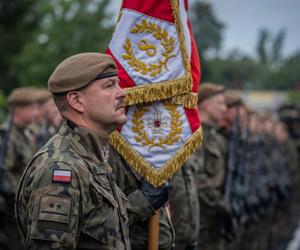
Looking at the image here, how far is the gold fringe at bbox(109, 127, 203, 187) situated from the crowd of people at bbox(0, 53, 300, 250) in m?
0.06

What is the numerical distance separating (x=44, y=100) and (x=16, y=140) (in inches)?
29.1

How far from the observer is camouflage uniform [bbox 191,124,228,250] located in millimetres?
5777

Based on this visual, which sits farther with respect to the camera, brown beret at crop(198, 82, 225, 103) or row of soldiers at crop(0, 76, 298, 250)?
brown beret at crop(198, 82, 225, 103)

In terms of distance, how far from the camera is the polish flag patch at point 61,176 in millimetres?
2486

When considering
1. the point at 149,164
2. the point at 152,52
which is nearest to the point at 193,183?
the point at 149,164

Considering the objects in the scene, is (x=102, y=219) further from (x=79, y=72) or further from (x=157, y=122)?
(x=157, y=122)

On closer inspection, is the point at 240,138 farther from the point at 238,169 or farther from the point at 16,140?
the point at 16,140

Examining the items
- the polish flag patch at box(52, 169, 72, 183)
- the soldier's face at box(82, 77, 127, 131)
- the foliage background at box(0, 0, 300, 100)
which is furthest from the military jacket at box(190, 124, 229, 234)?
the foliage background at box(0, 0, 300, 100)

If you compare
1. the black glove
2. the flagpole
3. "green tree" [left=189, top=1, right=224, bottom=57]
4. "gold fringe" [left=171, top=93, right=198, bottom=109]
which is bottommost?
"green tree" [left=189, top=1, right=224, bottom=57]

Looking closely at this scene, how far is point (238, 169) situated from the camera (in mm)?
7625

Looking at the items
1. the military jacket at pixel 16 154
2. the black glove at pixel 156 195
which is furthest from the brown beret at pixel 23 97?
the black glove at pixel 156 195

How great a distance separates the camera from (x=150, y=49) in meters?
3.78

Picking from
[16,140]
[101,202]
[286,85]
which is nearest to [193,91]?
[101,202]

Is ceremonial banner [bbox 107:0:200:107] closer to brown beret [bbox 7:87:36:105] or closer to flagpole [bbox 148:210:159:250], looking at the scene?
flagpole [bbox 148:210:159:250]
